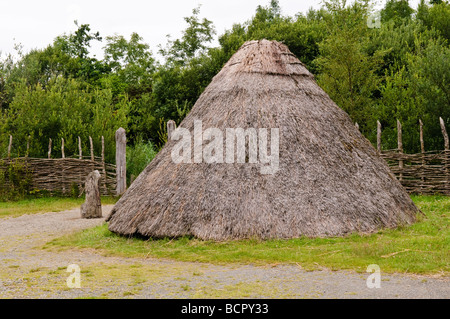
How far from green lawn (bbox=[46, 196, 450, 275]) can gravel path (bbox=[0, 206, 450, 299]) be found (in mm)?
295

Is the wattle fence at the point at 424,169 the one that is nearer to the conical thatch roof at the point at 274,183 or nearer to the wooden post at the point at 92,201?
the conical thatch roof at the point at 274,183

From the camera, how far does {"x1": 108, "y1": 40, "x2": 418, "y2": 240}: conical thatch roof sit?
7.80 meters

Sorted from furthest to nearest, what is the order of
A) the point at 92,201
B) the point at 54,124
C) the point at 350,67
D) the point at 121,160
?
1. the point at 54,124
2. the point at 350,67
3. the point at 121,160
4. the point at 92,201

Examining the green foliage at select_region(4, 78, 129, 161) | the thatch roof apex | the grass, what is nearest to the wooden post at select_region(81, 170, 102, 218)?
the grass

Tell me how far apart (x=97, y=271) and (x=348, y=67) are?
41.0ft

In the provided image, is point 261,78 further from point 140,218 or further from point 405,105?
point 405,105

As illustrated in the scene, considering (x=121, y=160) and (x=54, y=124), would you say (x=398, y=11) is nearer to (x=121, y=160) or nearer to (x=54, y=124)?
(x=54, y=124)

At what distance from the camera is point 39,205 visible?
15281 millimetres

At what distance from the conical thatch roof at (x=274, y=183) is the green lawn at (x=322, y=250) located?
0.73 ft

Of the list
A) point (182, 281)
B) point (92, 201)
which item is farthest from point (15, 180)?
point (182, 281)

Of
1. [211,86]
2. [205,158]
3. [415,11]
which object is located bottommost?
[205,158]

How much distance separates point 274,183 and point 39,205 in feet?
32.2

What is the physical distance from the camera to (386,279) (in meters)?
5.59
